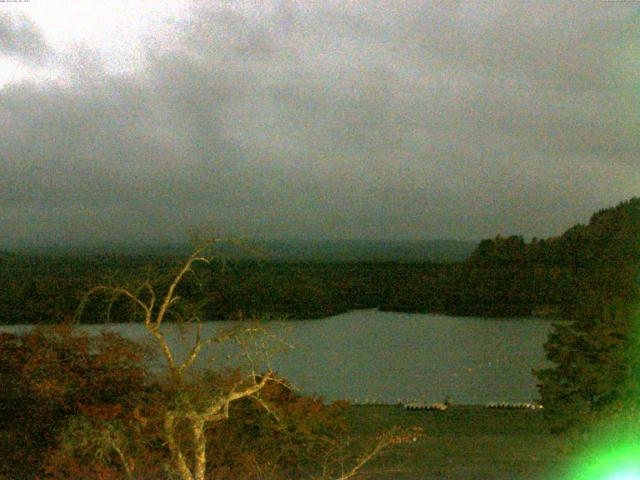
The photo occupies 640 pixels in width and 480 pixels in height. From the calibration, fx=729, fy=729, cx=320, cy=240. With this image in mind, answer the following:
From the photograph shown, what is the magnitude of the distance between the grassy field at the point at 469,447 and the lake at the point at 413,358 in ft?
12.7

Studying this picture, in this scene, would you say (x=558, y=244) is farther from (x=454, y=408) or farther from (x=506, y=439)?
(x=506, y=439)

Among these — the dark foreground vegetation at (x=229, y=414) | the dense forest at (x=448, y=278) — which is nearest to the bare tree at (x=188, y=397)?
the dark foreground vegetation at (x=229, y=414)

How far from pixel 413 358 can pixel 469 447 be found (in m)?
26.1

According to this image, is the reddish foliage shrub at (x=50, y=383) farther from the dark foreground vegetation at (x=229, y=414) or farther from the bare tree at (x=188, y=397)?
the bare tree at (x=188, y=397)

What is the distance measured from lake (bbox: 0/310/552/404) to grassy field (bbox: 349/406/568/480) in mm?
3878

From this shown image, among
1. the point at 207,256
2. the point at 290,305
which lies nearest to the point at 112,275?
the point at 207,256

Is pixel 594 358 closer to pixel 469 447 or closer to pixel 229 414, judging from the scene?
pixel 469 447

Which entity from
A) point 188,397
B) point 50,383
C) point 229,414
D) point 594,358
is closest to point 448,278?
point 594,358

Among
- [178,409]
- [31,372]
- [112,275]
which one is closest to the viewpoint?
[178,409]

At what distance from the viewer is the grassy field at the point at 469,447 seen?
1216 cm

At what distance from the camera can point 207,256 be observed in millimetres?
9383

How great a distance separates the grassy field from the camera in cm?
1216

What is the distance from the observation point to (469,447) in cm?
1459

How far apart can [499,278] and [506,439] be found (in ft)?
146
